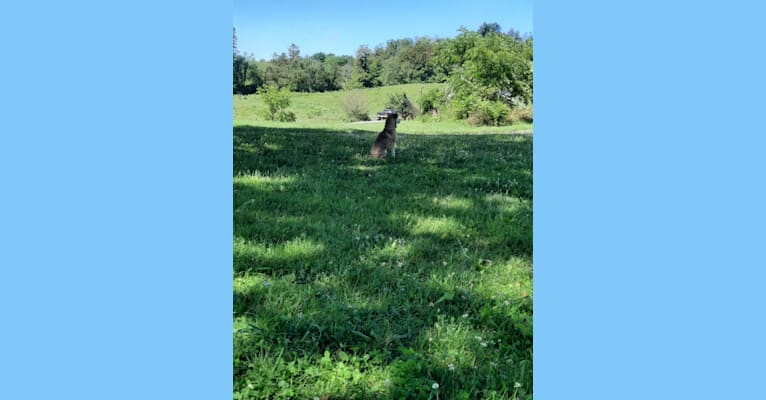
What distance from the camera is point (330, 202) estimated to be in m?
3.47

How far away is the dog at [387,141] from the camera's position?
3.70 metres

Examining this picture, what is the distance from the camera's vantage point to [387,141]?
3725 mm

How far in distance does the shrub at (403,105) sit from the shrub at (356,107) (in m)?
0.14

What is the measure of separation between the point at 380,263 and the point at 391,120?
35.4 inches

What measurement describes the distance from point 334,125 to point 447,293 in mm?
1196

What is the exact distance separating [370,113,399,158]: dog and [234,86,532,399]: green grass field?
0.05 meters

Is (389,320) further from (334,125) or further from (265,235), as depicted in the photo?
(334,125)

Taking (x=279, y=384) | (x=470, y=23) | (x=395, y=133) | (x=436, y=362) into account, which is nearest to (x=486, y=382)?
(x=436, y=362)

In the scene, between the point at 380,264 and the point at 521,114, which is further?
the point at 521,114

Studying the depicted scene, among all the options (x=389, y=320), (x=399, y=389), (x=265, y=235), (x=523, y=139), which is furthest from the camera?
(x=523, y=139)

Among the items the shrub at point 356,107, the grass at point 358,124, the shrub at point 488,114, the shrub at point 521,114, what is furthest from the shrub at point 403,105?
the shrub at point 521,114

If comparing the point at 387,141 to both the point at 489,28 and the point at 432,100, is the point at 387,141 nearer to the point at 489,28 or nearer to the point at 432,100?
the point at 432,100

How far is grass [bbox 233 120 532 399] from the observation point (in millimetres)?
2908

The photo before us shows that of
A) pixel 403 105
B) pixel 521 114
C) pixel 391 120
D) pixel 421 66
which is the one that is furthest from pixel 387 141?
pixel 521 114
